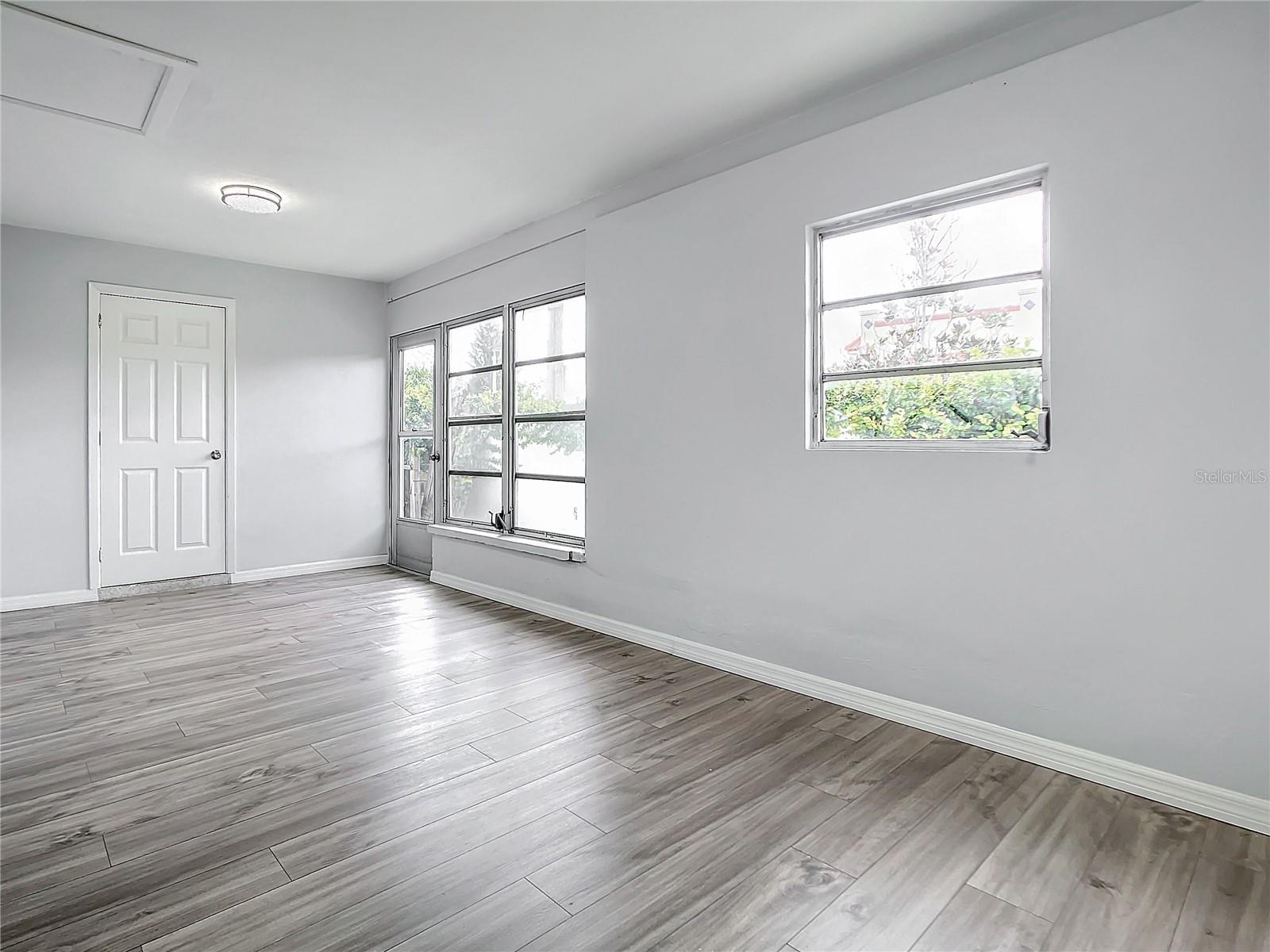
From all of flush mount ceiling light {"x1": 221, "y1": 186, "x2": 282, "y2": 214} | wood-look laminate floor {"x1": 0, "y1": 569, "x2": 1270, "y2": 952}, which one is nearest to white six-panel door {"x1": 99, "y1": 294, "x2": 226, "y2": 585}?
flush mount ceiling light {"x1": 221, "y1": 186, "x2": 282, "y2": 214}

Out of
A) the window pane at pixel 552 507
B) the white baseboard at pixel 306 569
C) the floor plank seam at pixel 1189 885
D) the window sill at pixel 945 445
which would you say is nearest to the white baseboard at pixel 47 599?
the white baseboard at pixel 306 569

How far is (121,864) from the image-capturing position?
1.91 m

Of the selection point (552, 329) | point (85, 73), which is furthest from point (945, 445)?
point (85, 73)

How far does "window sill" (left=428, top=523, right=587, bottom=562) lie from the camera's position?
4.45 m

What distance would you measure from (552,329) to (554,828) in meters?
3.43

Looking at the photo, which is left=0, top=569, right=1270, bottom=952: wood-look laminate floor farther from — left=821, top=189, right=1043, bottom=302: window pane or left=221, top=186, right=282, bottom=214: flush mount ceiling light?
left=221, top=186, right=282, bottom=214: flush mount ceiling light

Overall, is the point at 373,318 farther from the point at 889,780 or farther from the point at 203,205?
the point at 889,780

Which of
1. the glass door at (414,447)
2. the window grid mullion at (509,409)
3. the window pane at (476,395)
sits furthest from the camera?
the glass door at (414,447)

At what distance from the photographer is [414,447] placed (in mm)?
6547

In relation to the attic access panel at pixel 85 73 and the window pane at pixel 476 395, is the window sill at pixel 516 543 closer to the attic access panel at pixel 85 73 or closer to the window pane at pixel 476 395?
the window pane at pixel 476 395

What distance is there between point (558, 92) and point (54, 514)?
4749mm

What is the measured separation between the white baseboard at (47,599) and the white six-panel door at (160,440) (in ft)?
0.57

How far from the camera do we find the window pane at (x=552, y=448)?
4562 millimetres

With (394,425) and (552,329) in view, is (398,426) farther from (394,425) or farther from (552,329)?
(552,329)
